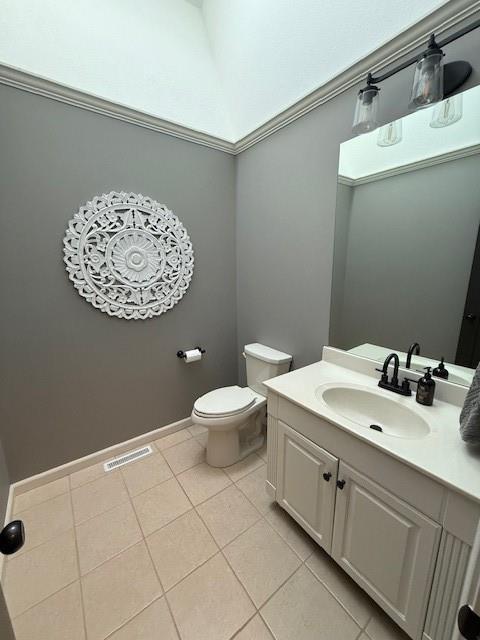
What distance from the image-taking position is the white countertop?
2.48 feet

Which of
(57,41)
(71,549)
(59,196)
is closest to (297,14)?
(57,41)

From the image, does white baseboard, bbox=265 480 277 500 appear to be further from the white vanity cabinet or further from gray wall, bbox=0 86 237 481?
gray wall, bbox=0 86 237 481

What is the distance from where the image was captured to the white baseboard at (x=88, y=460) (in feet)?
5.26

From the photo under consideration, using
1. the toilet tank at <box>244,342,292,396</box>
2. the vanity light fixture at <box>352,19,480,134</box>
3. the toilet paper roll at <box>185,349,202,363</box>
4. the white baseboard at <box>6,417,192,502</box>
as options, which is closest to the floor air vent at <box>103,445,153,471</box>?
the white baseboard at <box>6,417,192,502</box>

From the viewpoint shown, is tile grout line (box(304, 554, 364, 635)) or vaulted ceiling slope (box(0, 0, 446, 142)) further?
vaulted ceiling slope (box(0, 0, 446, 142))

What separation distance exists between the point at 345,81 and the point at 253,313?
1.48 metres

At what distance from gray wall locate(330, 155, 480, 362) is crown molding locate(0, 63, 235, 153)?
43.8 inches

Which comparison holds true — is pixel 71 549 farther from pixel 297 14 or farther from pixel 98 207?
pixel 297 14

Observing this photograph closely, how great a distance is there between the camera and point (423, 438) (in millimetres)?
932

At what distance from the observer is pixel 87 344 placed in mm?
1695

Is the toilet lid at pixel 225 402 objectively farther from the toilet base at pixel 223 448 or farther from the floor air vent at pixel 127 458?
the floor air vent at pixel 127 458

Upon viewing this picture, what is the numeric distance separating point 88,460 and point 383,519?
1800 millimetres

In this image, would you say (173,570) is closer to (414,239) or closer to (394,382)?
(394,382)

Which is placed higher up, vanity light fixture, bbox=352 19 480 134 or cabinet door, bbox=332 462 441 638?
vanity light fixture, bbox=352 19 480 134
